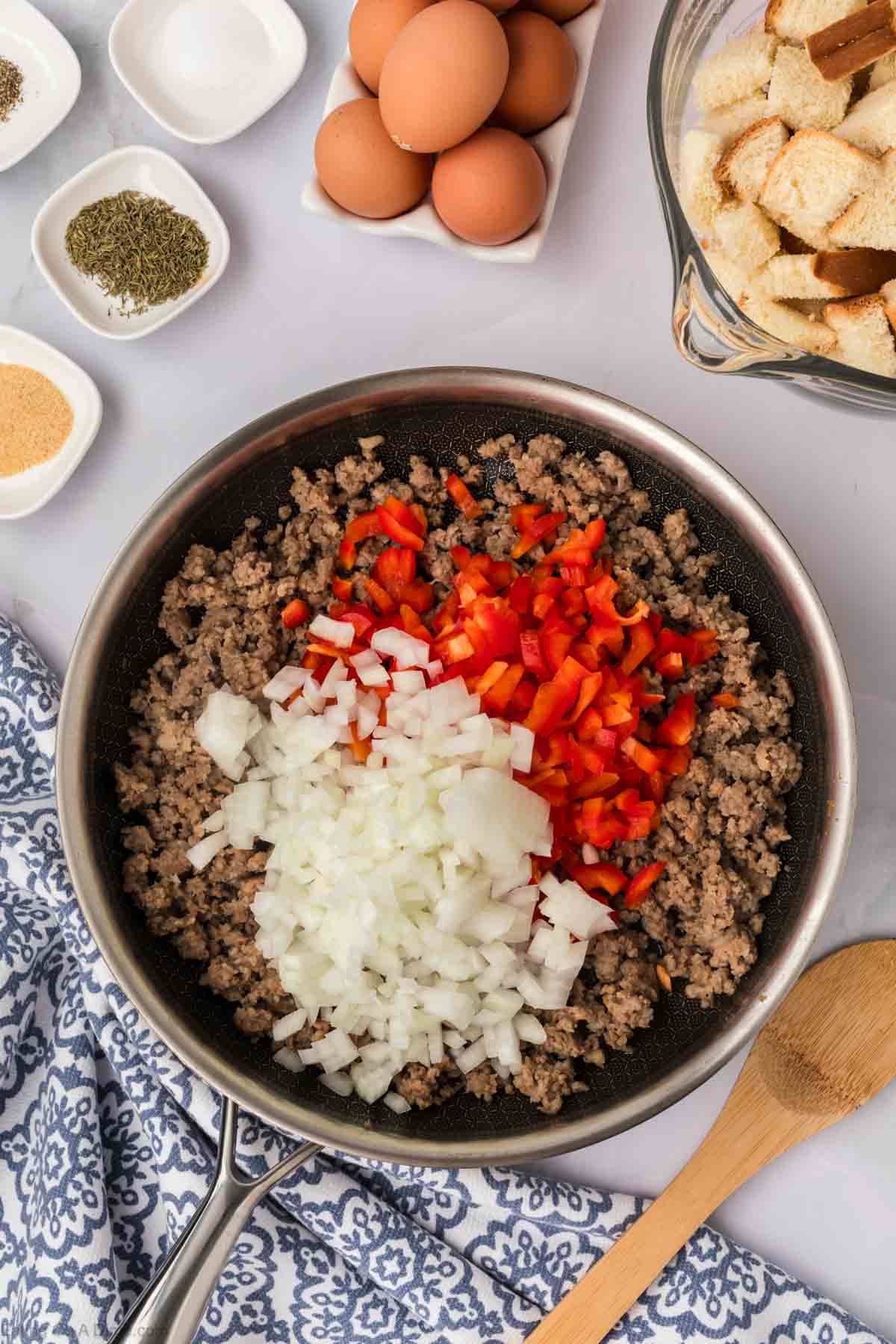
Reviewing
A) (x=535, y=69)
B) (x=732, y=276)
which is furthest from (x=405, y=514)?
(x=535, y=69)

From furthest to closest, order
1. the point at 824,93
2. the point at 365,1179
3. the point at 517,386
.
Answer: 1. the point at 365,1179
2. the point at 517,386
3. the point at 824,93

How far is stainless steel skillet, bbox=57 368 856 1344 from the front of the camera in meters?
1.55

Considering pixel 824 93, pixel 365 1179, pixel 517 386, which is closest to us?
pixel 824 93

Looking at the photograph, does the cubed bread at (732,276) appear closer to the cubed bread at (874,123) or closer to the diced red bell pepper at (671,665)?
the cubed bread at (874,123)

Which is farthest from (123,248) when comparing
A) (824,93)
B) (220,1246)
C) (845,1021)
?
(845,1021)

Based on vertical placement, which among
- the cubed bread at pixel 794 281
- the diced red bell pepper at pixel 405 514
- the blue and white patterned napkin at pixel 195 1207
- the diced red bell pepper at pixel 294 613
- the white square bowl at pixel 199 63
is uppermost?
the cubed bread at pixel 794 281

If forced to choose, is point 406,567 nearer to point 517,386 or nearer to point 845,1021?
point 517,386

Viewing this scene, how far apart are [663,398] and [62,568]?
39.1 inches

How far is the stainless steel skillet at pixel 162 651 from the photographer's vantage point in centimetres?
155

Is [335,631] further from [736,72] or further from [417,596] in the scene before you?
[736,72]

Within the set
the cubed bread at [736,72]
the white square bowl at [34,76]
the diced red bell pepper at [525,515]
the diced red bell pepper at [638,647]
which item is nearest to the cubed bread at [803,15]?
the cubed bread at [736,72]

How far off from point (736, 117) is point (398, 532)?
0.73m

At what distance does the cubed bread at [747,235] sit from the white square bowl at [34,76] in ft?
3.48

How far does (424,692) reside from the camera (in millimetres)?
1579
